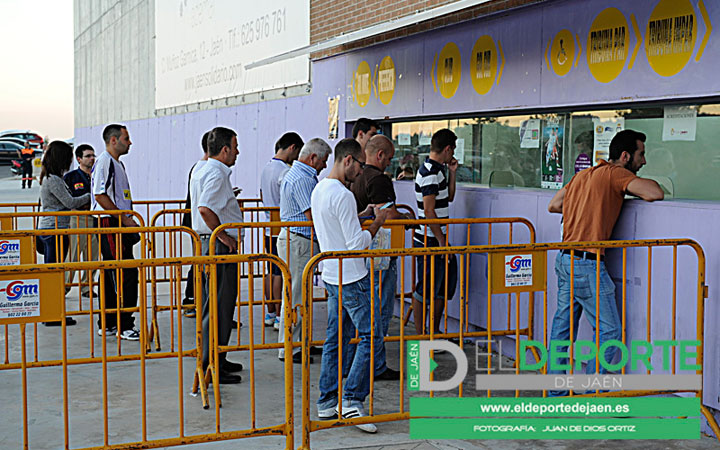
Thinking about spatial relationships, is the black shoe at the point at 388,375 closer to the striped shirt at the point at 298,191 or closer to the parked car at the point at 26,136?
the striped shirt at the point at 298,191

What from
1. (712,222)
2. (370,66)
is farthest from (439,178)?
(370,66)

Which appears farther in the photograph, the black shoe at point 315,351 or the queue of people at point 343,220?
the black shoe at point 315,351

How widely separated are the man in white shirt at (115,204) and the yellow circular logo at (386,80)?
11.8ft

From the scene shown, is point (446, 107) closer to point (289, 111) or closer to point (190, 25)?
point (289, 111)

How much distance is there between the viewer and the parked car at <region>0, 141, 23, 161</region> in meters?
54.8

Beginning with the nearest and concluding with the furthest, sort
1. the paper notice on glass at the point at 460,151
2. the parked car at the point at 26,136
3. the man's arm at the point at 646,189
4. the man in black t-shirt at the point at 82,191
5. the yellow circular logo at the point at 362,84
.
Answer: the man's arm at the point at 646,189, the paper notice on glass at the point at 460,151, the man in black t-shirt at the point at 82,191, the yellow circular logo at the point at 362,84, the parked car at the point at 26,136

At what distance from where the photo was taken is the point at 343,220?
5.78 m

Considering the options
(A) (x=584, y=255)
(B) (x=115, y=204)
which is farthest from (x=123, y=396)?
(A) (x=584, y=255)

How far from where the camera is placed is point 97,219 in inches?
396

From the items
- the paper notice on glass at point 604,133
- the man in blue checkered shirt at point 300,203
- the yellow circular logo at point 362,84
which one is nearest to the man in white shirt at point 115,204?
the man in blue checkered shirt at point 300,203

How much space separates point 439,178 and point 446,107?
1.84m

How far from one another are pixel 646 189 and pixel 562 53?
201cm

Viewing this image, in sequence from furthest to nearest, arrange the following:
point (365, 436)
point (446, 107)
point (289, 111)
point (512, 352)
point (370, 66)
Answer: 1. point (289, 111)
2. point (370, 66)
3. point (446, 107)
4. point (512, 352)
5. point (365, 436)

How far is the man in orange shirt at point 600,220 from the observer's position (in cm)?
628
